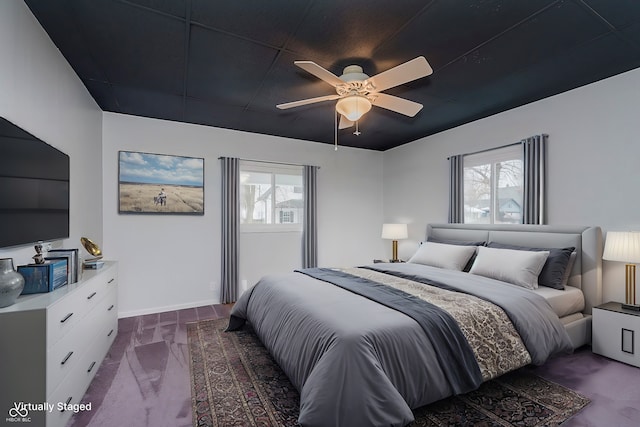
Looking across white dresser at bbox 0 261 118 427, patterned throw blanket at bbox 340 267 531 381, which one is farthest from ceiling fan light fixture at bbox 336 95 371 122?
white dresser at bbox 0 261 118 427

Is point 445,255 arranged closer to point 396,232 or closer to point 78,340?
point 396,232

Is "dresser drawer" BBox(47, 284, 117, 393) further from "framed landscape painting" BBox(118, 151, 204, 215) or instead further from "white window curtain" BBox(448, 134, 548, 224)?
"white window curtain" BBox(448, 134, 548, 224)

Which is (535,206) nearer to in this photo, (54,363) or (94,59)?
(54,363)

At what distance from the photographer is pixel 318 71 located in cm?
219

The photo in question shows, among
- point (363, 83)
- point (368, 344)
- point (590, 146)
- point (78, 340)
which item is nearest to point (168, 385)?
point (78, 340)

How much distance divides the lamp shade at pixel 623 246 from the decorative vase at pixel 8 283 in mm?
4207

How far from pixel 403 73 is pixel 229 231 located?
3148 mm

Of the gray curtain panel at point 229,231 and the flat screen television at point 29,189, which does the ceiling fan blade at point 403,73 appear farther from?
the gray curtain panel at point 229,231

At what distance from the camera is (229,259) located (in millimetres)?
4324

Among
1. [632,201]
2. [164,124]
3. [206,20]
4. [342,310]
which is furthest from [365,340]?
[164,124]

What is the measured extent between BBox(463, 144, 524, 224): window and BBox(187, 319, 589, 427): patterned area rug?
6.69 feet

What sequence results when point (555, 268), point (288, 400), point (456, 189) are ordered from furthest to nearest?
point (456, 189)
point (555, 268)
point (288, 400)

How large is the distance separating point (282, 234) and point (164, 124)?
2.30 m

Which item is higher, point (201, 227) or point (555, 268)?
point (201, 227)
